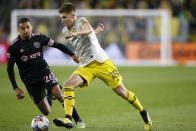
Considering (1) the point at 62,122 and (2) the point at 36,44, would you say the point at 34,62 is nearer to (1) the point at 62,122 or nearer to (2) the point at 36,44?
(2) the point at 36,44

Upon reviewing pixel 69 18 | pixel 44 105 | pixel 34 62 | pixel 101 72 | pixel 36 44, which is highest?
pixel 69 18

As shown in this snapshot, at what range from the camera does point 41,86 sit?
8.23 m

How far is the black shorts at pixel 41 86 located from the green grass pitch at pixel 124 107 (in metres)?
0.60

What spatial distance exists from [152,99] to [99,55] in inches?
200

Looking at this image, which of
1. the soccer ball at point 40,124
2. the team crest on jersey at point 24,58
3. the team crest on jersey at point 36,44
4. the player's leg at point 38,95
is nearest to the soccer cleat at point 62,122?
the soccer ball at point 40,124

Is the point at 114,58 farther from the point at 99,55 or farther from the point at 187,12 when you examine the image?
the point at 99,55

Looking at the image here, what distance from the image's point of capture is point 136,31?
24516 millimetres

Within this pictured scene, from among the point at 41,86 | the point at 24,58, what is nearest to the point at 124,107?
the point at 41,86

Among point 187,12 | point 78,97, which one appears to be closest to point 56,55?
point 187,12

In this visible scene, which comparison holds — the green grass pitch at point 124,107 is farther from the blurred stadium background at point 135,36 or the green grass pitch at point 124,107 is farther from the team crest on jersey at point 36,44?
the team crest on jersey at point 36,44

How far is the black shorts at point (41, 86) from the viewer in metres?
8.07

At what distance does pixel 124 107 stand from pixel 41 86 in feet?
11.2

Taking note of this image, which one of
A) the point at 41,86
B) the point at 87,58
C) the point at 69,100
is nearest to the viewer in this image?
the point at 69,100

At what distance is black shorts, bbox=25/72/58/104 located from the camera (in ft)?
26.5
